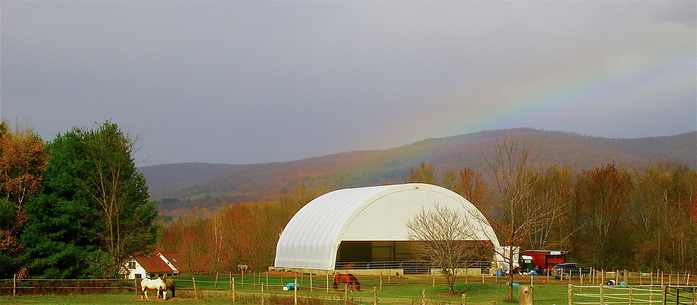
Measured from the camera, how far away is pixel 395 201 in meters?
66.4

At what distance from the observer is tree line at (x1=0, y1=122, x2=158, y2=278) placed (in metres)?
46.3

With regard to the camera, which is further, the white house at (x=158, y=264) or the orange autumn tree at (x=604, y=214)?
the white house at (x=158, y=264)

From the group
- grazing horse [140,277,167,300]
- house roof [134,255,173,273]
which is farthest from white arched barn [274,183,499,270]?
house roof [134,255,173,273]

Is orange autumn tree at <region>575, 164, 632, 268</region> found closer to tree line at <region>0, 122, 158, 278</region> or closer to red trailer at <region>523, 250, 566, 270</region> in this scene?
red trailer at <region>523, 250, 566, 270</region>

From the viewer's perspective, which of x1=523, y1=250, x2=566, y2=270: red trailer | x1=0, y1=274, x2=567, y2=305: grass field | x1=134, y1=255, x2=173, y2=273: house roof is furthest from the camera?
x1=134, y1=255, x2=173, y2=273: house roof

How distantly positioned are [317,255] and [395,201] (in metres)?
8.17

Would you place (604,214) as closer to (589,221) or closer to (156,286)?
(589,221)

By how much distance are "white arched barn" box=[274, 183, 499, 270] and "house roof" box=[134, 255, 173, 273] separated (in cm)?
2747

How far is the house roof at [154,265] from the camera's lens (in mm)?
93750

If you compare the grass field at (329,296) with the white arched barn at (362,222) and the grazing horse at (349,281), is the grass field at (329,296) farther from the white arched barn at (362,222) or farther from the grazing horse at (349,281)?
the white arched barn at (362,222)

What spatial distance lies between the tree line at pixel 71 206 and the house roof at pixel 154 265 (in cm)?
4251

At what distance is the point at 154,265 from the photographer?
313 feet

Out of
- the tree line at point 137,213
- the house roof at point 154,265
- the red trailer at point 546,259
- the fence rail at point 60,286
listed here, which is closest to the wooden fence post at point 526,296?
the tree line at point 137,213

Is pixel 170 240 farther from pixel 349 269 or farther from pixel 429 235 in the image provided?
pixel 429 235
